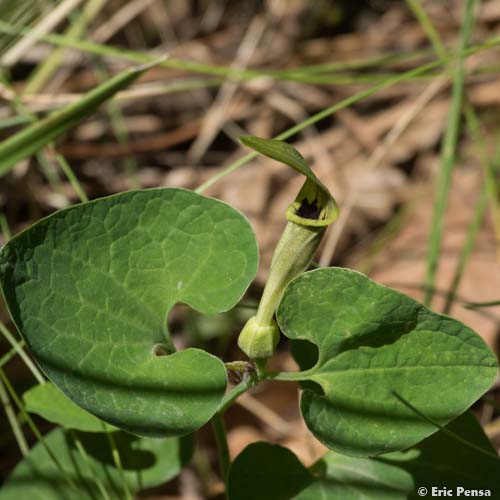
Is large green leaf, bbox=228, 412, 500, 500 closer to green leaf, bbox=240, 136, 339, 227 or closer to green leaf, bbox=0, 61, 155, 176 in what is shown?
green leaf, bbox=240, 136, 339, 227

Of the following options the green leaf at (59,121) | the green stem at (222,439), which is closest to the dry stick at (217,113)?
the green leaf at (59,121)

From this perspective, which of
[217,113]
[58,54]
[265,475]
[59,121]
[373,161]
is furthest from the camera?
[217,113]

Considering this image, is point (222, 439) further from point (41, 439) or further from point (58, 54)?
point (58, 54)

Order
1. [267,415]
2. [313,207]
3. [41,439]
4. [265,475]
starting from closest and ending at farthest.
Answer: [313,207] → [265,475] → [41,439] → [267,415]

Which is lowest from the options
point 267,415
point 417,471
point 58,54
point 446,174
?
point 267,415

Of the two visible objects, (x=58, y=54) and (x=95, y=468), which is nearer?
(x=95, y=468)

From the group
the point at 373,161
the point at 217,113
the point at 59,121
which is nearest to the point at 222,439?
the point at 59,121

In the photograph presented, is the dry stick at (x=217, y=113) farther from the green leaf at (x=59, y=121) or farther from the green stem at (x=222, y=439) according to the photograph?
the green stem at (x=222, y=439)
